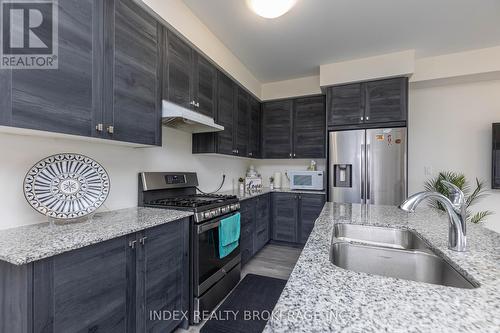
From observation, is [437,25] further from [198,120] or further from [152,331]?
[152,331]

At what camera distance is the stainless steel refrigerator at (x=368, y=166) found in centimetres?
289

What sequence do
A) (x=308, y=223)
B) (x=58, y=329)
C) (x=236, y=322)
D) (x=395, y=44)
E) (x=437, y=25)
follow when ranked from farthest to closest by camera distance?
1. (x=308, y=223)
2. (x=395, y=44)
3. (x=437, y=25)
4. (x=236, y=322)
5. (x=58, y=329)

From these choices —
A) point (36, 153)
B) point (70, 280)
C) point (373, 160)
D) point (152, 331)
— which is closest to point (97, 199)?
point (36, 153)

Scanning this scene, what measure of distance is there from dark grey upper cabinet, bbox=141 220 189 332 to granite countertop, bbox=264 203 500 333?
3.40 feet

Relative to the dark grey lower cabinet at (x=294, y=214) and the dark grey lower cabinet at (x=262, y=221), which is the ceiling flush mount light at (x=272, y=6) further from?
the dark grey lower cabinet at (x=294, y=214)

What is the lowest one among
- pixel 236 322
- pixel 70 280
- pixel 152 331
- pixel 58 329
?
pixel 236 322

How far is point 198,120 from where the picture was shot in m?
2.04

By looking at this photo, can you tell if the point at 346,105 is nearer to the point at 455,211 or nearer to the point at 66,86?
the point at 455,211

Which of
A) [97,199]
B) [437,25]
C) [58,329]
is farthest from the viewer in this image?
[437,25]

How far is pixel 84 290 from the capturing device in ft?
3.64

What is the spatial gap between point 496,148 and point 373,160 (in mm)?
1505

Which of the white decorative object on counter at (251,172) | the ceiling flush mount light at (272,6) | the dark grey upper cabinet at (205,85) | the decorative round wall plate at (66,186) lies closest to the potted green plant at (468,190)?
the white decorative object on counter at (251,172)

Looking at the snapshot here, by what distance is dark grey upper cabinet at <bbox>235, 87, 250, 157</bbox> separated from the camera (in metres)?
3.18

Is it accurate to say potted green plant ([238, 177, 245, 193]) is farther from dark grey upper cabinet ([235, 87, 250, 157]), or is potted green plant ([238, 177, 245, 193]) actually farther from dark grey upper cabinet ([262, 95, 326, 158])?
dark grey upper cabinet ([262, 95, 326, 158])
